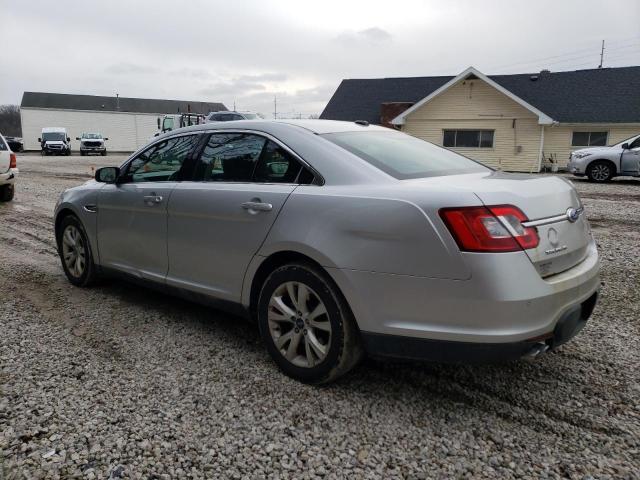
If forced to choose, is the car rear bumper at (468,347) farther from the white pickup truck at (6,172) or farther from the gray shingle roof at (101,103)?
the gray shingle roof at (101,103)

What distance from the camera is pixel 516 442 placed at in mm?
2521

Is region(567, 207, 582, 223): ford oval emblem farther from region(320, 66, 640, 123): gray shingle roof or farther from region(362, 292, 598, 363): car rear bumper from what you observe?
region(320, 66, 640, 123): gray shingle roof

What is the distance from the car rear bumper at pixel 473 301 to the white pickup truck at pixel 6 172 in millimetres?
11342

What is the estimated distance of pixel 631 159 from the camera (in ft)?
50.3

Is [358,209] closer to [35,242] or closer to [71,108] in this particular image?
[35,242]

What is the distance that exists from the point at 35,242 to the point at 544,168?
22025 mm

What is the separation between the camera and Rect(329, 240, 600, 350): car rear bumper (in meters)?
2.39

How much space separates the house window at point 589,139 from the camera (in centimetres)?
2312

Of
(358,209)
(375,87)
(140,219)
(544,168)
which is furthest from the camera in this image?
(375,87)

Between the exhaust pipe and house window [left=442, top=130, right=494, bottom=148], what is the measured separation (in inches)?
907

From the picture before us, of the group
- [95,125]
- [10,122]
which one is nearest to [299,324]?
[95,125]

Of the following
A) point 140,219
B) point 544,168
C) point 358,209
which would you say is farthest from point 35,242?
point 544,168

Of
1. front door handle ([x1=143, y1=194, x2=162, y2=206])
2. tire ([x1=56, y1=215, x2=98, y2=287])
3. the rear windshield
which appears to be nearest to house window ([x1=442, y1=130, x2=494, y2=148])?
tire ([x1=56, y1=215, x2=98, y2=287])

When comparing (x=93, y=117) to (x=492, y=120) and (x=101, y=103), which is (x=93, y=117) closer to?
(x=101, y=103)
